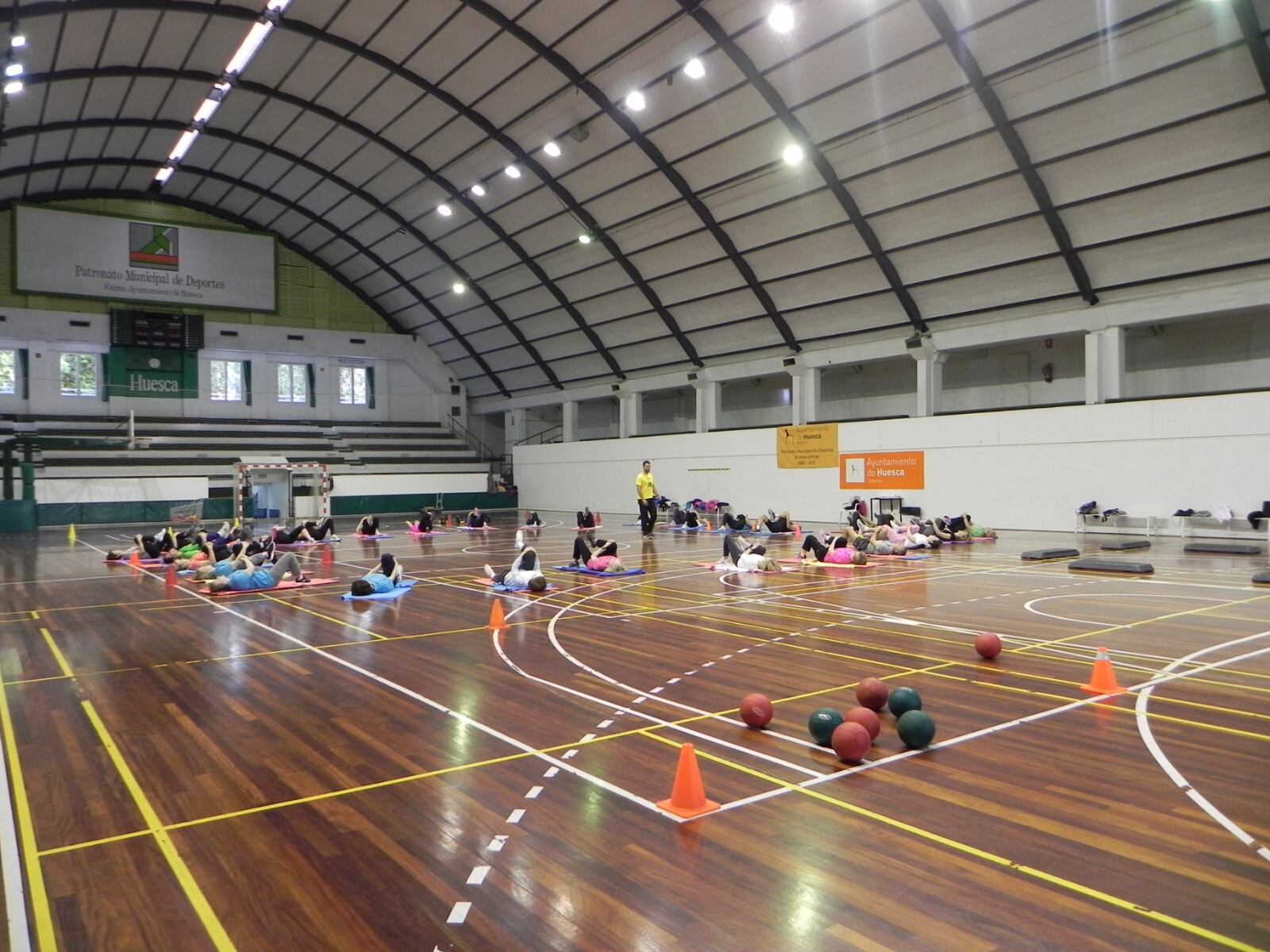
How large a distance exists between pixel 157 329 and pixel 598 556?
99.9 feet

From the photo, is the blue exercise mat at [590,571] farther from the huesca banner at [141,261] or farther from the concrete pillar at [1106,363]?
the huesca banner at [141,261]

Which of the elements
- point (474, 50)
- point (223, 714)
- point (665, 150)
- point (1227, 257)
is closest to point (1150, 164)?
point (1227, 257)

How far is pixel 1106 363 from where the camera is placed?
75.3 feet

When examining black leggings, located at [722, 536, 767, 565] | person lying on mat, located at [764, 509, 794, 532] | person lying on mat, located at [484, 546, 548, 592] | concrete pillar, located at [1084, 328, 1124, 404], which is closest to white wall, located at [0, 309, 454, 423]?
person lying on mat, located at [764, 509, 794, 532]

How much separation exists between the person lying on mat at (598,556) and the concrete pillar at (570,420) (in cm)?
2438

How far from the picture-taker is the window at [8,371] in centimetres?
3441

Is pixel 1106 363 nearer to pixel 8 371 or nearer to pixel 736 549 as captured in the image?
pixel 736 549

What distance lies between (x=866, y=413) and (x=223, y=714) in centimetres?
2891

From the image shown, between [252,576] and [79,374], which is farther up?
[79,374]

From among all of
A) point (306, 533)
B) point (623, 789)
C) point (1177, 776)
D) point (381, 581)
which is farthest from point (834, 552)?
point (306, 533)

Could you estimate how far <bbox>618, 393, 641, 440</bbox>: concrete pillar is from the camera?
121 feet

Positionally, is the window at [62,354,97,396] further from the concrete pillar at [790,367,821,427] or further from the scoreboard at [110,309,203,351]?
the concrete pillar at [790,367,821,427]

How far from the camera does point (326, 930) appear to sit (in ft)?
10.7

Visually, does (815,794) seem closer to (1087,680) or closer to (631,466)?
(1087,680)
